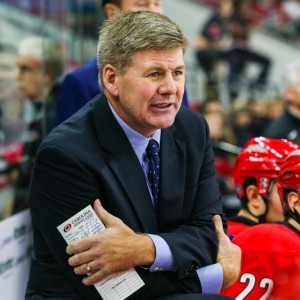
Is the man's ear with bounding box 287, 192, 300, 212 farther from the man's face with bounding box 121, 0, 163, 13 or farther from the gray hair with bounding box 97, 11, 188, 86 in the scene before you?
the man's face with bounding box 121, 0, 163, 13

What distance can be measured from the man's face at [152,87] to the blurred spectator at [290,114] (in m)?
2.61

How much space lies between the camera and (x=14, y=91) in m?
3.72

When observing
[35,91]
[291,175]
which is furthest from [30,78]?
[291,175]

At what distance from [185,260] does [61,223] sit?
16.6 inches

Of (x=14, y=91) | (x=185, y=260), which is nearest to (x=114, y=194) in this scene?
(x=185, y=260)

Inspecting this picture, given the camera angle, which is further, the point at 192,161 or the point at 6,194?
the point at 6,194

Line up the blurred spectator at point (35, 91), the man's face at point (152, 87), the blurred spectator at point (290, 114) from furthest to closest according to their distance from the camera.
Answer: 1. the blurred spectator at point (290, 114)
2. the blurred spectator at point (35, 91)
3. the man's face at point (152, 87)

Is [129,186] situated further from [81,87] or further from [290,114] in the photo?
[290,114]

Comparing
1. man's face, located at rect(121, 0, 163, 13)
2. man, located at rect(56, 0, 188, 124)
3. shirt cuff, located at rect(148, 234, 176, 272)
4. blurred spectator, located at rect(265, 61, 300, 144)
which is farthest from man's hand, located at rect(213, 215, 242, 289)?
blurred spectator, located at rect(265, 61, 300, 144)

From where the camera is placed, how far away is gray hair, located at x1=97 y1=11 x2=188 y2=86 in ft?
7.79

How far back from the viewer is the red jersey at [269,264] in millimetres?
2539

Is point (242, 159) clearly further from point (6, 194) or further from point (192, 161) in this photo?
point (6, 194)

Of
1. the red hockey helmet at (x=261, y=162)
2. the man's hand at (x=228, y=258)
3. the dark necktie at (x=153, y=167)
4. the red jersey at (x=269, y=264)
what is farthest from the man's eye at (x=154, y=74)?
the red hockey helmet at (x=261, y=162)

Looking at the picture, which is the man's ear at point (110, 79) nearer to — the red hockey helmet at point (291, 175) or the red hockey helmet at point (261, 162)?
the red hockey helmet at point (291, 175)
